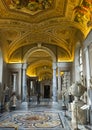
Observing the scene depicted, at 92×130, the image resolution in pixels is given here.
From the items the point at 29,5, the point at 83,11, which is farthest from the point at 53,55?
the point at 83,11

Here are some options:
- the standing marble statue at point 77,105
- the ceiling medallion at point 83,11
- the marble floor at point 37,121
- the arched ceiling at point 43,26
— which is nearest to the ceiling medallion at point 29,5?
the arched ceiling at point 43,26

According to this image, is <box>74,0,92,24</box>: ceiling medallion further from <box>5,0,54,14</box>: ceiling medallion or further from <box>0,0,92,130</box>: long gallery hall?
<box>5,0,54,14</box>: ceiling medallion

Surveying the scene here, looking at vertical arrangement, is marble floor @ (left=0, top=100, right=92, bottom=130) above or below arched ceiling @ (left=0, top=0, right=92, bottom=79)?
below

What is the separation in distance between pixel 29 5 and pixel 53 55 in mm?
8742

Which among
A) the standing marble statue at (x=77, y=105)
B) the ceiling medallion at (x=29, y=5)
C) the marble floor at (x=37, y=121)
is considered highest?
the ceiling medallion at (x=29, y=5)

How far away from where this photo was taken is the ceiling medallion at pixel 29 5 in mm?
9766

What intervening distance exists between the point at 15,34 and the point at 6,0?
20.4ft

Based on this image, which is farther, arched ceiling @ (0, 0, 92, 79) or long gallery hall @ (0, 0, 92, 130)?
arched ceiling @ (0, 0, 92, 79)

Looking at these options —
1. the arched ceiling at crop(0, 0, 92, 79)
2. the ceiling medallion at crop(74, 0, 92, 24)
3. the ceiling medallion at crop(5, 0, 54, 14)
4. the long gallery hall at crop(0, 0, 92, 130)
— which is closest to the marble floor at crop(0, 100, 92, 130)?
the long gallery hall at crop(0, 0, 92, 130)

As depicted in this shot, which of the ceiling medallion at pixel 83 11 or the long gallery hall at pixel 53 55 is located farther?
the ceiling medallion at pixel 83 11

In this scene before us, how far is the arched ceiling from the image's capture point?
989 cm

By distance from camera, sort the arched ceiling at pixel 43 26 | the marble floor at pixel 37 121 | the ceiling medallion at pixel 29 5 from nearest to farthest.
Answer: the marble floor at pixel 37 121
the ceiling medallion at pixel 29 5
the arched ceiling at pixel 43 26

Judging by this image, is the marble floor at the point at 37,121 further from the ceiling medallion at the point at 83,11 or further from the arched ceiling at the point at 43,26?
the ceiling medallion at the point at 83,11

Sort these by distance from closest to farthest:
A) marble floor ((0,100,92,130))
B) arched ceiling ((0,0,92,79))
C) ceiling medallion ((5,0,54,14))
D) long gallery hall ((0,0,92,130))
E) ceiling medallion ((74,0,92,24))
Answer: marble floor ((0,100,92,130)) → long gallery hall ((0,0,92,130)) → ceiling medallion ((74,0,92,24)) → ceiling medallion ((5,0,54,14)) → arched ceiling ((0,0,92,79))
